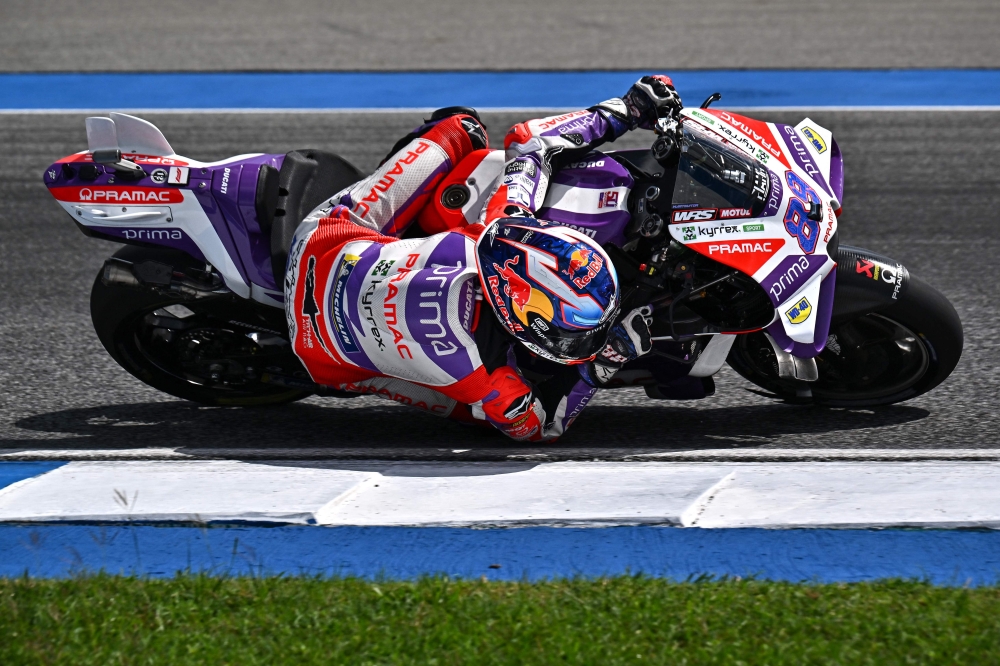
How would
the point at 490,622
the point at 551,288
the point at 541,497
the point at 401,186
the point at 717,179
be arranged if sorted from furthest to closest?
1. the point at 401,186
2. the point at 717,179
3. the point at 541,497
4. the point at 551,288
5. the point at 490,622

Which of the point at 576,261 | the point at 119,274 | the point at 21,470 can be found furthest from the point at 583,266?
the point at 21,470

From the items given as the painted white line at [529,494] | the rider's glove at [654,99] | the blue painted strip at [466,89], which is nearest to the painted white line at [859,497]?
the painted white line at [529,494]

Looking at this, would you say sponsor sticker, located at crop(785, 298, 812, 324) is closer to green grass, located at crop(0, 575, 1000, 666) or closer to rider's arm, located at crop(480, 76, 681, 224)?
rider's arm, located at crop(480, 76, 681, 224)

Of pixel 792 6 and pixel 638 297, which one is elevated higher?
pixel 792 6

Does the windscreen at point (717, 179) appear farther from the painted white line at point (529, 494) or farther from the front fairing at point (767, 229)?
the painted white line at point (529, 494)

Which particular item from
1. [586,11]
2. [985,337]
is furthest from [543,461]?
[586,11]

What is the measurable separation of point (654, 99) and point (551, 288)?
99cm

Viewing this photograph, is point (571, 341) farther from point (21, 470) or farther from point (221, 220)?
point (21, 470)

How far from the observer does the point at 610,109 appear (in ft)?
15.3

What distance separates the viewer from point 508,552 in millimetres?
3873

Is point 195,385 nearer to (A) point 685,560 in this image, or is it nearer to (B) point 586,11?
(A) point 685,560

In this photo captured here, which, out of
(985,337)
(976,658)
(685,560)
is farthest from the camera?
(985,337)

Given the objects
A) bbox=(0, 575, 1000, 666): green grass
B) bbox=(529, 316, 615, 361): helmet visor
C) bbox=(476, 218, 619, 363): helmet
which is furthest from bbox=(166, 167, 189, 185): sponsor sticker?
bbox=(0, 575, 1000, 666): green grass

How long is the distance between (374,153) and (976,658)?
7119 mm
